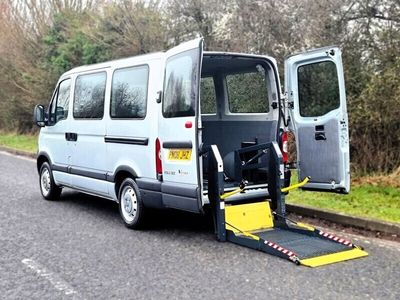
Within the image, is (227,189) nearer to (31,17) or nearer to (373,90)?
(373,90)

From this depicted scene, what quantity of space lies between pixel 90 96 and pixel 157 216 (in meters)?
2.05

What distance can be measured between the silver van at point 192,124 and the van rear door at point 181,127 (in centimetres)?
1

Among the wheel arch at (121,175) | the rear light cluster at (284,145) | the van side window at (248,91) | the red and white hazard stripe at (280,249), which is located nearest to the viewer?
the red and white hazard stripe at (280,249)

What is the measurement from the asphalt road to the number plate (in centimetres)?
102

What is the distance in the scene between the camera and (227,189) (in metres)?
6.37

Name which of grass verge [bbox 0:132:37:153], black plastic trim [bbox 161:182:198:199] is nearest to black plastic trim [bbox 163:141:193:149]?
black plastic trim [bbox 161:182:198:199]

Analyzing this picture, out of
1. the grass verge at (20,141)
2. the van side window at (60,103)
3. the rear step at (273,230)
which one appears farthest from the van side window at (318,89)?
the grass verge at (20,141)

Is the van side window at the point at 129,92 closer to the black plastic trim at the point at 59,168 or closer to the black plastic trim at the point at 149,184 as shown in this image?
the black plastic trim at the point at 149,184

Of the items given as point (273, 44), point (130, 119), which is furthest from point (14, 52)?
point (130, 119)

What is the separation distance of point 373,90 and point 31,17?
18746 millimetres

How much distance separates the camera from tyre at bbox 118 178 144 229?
6543 millimetres

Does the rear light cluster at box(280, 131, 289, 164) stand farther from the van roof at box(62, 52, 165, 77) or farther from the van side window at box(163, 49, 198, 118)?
the van roof at box(62, 52, 165, 77)

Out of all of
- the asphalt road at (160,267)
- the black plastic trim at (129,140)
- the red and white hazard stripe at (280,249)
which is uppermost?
the black plastic trim at (129,140)

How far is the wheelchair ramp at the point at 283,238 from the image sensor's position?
5.28 meters
